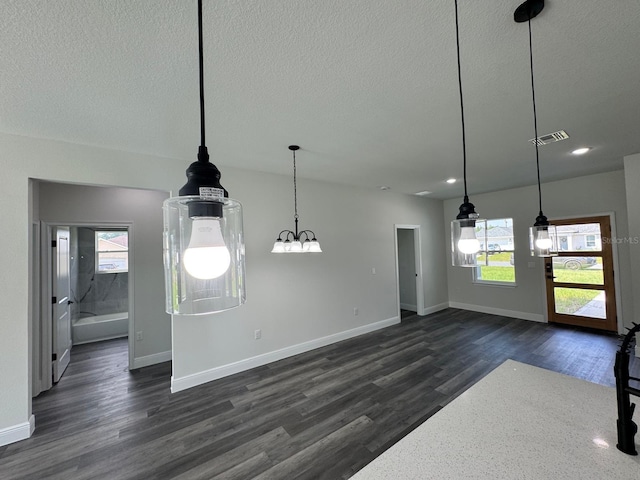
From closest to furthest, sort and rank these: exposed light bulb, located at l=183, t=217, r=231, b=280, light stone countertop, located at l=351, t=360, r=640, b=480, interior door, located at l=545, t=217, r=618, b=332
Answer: exposed light bulb, located at l=183, t=217, r=231, b=280
light stone countertop, located at l=351, t=360, r=640, b=480
interior door, located at l=545, t=217, r=618, b=332

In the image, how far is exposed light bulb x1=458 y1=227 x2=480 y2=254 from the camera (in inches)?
59.4

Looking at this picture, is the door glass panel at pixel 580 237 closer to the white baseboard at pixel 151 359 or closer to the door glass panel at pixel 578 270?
the door glass panel at pixel 578 270

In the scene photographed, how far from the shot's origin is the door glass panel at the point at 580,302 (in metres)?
4.68

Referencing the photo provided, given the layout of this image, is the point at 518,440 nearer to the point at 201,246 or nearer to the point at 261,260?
the point at 201,246

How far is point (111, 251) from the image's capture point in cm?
566

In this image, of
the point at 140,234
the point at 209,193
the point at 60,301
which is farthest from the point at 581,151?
the point at 60,301

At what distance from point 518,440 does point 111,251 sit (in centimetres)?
707

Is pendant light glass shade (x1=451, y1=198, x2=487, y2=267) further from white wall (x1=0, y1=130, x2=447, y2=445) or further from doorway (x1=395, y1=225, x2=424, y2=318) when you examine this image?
doorway (x1=395, y1=225, x2=424, y2=318)

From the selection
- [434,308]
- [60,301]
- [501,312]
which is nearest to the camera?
[60,301]

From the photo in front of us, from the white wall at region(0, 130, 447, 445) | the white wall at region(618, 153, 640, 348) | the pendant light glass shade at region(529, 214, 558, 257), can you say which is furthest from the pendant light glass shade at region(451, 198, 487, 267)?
the white wall at region(618, 153, 640, 348)

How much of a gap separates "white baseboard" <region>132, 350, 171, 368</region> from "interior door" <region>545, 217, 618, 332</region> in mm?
7034

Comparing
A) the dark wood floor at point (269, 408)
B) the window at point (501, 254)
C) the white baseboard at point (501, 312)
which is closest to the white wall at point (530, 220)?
the white baseboard at point (501, 312)

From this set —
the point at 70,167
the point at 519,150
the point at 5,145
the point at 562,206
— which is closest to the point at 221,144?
the point at 70,167

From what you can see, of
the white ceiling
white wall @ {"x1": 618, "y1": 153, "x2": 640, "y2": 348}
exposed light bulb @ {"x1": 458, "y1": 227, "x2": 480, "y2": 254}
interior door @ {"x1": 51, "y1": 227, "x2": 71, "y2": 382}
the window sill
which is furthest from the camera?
the window sill
